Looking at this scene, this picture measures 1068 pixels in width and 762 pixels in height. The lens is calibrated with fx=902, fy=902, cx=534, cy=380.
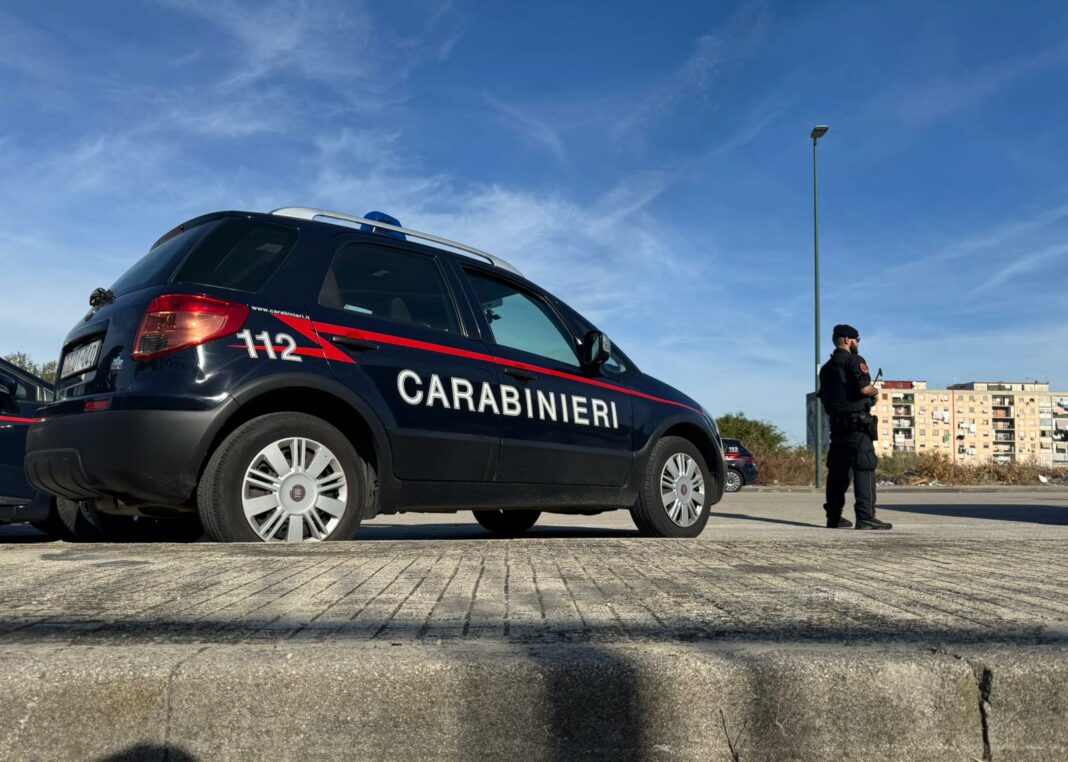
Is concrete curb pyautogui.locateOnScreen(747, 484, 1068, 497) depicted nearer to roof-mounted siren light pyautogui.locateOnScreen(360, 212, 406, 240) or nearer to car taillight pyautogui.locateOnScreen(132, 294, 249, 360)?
roof-mounted siren light pyautogui.locateOnScreen(360, 212, 406, 240)

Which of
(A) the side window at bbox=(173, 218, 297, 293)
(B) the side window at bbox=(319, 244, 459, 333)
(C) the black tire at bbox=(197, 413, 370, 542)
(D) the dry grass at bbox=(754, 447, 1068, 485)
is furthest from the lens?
(D) the dry grass at bbox=(754, 447, 1068, 485)

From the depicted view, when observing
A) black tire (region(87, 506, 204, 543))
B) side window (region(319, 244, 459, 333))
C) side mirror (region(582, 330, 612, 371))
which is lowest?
black tire (region(87, 506, 204, 543))

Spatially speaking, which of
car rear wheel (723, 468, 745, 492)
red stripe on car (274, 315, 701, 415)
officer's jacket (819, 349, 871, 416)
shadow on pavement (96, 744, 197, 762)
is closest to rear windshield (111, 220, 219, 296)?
red stripe on car (274, 315, 701, 415)

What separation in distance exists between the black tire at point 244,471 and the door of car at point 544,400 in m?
0.96

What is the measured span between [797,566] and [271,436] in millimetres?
2309

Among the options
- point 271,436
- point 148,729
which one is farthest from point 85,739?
point 271,436

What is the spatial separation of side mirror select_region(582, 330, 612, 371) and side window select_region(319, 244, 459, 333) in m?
0.98

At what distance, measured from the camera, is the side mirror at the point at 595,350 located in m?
5.49

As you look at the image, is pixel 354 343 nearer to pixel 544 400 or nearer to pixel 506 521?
pixel 544 400

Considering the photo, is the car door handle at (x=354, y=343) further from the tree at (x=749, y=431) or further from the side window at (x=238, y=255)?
the tree at (x=749, y=431)

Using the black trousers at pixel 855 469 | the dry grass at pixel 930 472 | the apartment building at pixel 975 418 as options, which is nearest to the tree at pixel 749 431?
the dry grass at pixel 930 472

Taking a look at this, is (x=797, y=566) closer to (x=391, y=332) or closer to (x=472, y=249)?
(x=391, y=332)

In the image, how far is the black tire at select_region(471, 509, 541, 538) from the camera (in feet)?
21.4

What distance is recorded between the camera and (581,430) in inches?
207
